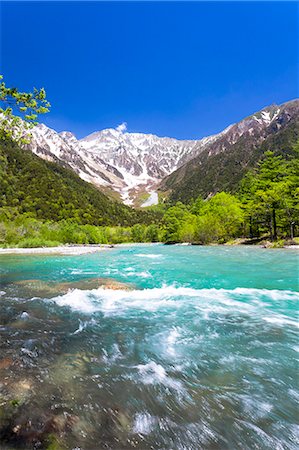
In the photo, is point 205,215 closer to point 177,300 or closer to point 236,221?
point 236,221

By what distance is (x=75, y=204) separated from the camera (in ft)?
629

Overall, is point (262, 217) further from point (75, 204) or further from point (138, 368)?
point (75, 204)

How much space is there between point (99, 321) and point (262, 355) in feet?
16.8

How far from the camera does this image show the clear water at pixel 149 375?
371 cm

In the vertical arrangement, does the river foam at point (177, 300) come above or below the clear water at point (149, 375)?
below

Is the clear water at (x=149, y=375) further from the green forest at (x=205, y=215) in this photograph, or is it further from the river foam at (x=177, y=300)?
the green forest at (x=205, y=215)

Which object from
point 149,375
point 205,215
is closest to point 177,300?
point 149,375

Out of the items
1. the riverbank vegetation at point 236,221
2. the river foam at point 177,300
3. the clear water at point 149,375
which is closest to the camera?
the clear water at point 149,375

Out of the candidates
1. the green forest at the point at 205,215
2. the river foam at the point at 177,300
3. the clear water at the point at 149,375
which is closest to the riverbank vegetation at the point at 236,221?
the green forest at the point at 205,215

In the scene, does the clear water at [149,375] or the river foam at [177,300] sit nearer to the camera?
the clear water at [149,375]

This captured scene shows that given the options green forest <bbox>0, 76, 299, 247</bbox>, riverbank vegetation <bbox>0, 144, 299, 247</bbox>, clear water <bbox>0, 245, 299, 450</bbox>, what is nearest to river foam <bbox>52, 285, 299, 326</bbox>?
clear water <bbox>0, 245, 299, 450</bbox>

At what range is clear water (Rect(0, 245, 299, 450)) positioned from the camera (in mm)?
3709

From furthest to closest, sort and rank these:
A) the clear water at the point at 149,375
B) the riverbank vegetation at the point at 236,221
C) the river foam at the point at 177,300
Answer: the riverbank vegetation at the point at 236,221, the river foam at the point at 177,300, the clear water at the point at 149,375

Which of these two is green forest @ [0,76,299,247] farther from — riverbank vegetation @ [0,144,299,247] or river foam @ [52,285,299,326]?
river foam @ [52,285,299,326]
